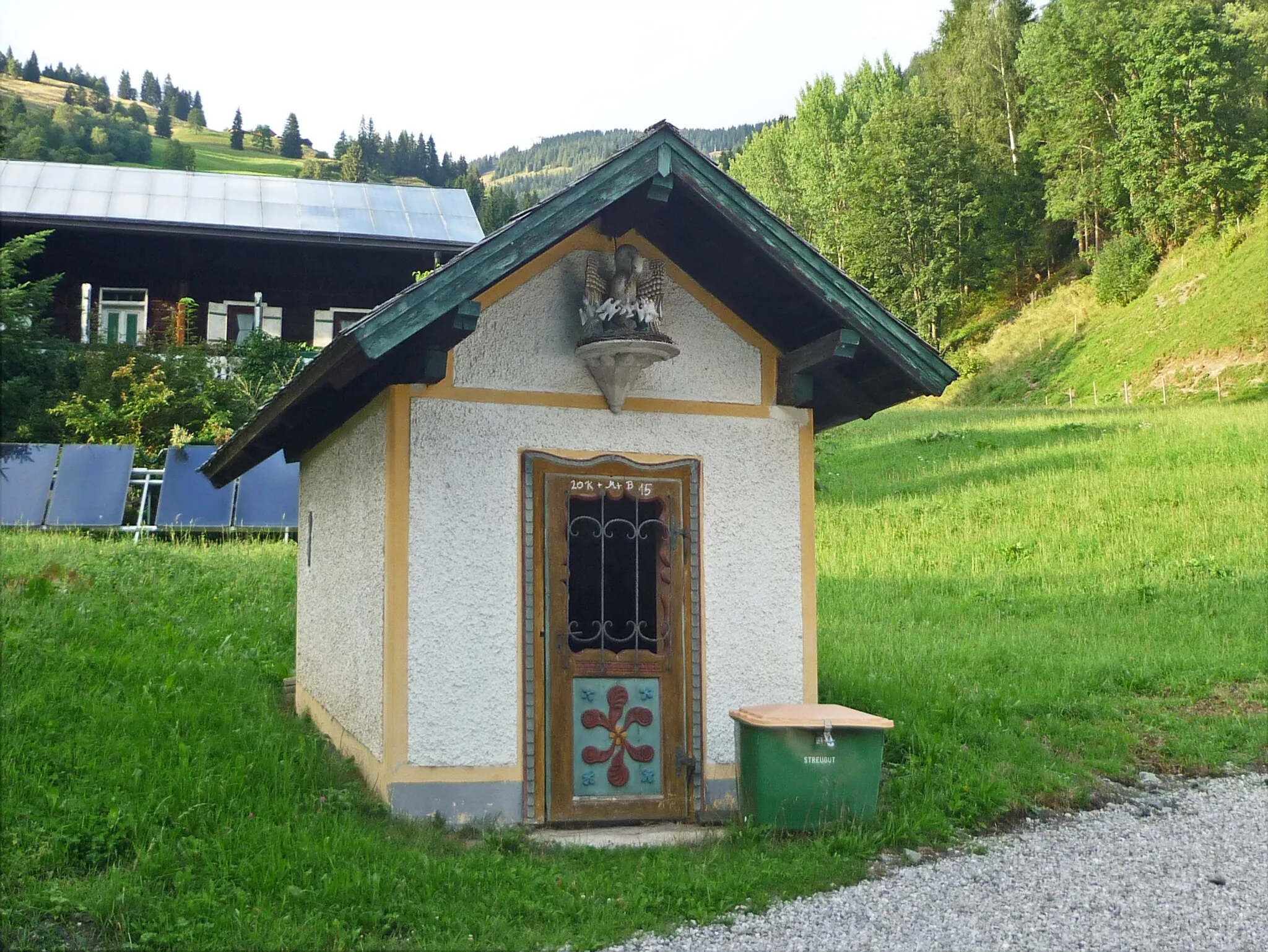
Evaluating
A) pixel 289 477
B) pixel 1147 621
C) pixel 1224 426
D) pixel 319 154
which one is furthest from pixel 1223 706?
pixel 319 154

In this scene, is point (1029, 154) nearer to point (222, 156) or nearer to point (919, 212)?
point (919, 212)

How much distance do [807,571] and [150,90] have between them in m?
144

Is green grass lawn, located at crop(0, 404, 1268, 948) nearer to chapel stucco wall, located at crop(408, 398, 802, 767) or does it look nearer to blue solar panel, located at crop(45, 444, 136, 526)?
chapel stucco wall, located at crop(408, 398, 802, 767)

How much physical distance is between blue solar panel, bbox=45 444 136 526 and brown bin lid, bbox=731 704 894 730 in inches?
445

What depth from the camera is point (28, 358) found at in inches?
533

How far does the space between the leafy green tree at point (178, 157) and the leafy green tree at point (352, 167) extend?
10.3 m

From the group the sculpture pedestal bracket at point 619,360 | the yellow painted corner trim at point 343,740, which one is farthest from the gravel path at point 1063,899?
the sculpture pedestal bracket at point 619,360

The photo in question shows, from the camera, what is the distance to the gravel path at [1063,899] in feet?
17.7

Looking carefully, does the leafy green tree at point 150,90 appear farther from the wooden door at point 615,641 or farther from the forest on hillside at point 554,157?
the wooden door at point 615,641

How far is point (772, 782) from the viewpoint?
21.8 feet

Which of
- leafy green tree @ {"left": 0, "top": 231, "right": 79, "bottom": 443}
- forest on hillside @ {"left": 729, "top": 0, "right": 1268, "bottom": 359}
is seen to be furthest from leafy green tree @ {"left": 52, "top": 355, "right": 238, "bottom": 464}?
forest on hillside @ {"left": 729, "top": 0, "right": 1268, "bottom": 359}

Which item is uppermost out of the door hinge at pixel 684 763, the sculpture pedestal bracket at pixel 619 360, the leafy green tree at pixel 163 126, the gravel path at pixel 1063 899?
the leafy green tree at pixel 163 126

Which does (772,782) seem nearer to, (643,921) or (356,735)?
(643,921)

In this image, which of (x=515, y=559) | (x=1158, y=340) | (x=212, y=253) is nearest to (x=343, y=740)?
(x=515, y=559)
